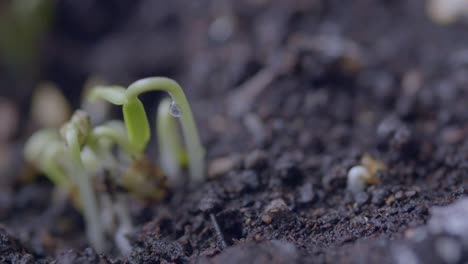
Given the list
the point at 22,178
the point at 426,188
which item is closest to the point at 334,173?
the point at 426,188

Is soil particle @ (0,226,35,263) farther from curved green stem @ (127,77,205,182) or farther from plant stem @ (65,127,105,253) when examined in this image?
curved green stem @ (127,77,205,182)

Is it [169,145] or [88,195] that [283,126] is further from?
[88,195]

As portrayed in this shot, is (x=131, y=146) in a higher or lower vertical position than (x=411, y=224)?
higher

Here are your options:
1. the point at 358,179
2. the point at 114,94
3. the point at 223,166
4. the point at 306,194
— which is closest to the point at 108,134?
the point at 114,94

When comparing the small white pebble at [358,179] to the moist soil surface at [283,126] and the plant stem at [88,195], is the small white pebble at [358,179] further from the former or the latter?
the plant stem at [88,195]

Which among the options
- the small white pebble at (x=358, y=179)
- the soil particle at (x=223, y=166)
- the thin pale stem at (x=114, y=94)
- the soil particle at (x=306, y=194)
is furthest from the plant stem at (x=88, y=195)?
the small white pebble at (x=358, y=179)

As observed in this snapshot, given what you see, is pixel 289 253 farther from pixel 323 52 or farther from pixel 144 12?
pixel 144 12

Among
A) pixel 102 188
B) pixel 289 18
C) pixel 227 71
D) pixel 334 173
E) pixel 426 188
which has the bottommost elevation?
pixel 426 188
